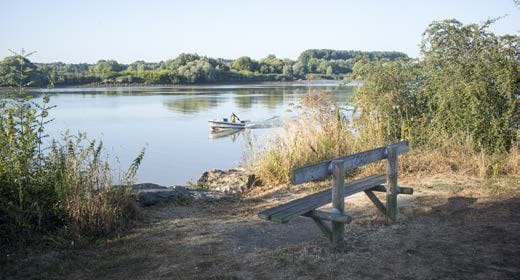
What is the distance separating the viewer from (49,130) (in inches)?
1037

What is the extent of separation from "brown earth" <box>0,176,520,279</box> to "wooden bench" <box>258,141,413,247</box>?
23 cm

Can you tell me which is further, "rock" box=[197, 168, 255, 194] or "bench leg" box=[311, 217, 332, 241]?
"rock" box=[197, 168, 255, 194]


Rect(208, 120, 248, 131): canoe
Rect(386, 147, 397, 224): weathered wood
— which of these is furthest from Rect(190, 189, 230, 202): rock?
Rect(208, 120, 248, 131): canoe

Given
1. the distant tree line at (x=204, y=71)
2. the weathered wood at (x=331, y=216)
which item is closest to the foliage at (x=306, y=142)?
the weathered wood at (x=331, y=216)

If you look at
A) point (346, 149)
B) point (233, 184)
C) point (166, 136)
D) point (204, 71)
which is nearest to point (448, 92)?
point (346, 149)

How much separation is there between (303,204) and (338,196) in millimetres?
361

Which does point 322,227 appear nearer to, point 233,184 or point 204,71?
point 233,184

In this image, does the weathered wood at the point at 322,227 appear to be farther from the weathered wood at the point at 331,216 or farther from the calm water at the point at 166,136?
the calm water at the point at 166,136

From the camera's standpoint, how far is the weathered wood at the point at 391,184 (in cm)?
550

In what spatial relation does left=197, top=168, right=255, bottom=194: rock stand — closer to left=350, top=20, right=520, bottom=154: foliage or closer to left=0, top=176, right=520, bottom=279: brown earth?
left=0, top=176, right=520, bottom=279: brown earth

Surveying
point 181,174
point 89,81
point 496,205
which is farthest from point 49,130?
point 89,81

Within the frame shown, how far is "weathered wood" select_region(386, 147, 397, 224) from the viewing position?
5.50 metres

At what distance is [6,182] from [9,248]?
812 millimetres

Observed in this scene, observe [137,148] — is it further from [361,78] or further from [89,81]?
[89,81]
